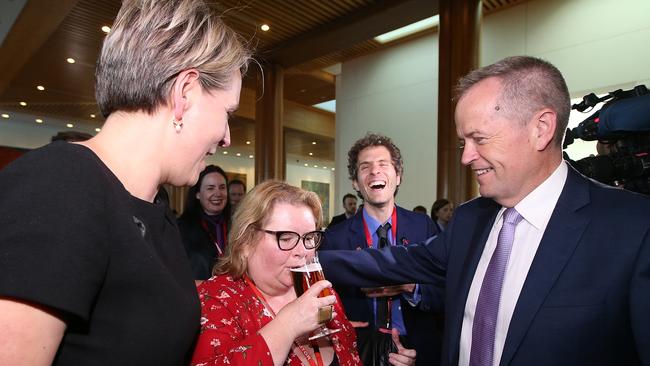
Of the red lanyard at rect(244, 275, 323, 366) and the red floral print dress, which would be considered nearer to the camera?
the red floral print dress

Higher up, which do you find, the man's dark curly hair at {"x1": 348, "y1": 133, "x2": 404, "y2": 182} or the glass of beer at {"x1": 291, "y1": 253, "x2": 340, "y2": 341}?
the man's dark curly hair at {"x1": 348, "y1": 133, "x2": 404, "y2": 182}

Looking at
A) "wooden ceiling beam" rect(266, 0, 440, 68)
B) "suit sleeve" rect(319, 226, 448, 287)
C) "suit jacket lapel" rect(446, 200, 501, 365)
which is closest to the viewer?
"suit jacket lapel" rect(446, 200, 501, 365)

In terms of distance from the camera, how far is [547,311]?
4.14ft

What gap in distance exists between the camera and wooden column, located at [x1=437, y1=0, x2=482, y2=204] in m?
6.70

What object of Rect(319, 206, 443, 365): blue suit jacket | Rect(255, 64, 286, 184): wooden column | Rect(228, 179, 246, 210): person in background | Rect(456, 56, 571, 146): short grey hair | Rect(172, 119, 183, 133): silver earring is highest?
Rect(255, 64, 286, 184): wooden column

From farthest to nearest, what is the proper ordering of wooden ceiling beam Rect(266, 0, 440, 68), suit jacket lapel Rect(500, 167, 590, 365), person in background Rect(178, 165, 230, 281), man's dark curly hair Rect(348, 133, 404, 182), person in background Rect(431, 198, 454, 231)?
wooden ceiling beam Rect(266, 0, 440, 68), person in background Rect(431, 198, 454, 231), person in background Rect(178, 165, 230, 281), man's dark curly hair Rect(348, 133, 404, 182), suit jacket lapel Rect(500, 167, 590, 365)

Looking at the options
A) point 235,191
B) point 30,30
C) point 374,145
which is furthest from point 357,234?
point 30,30

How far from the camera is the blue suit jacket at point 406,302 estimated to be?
7.69 feet

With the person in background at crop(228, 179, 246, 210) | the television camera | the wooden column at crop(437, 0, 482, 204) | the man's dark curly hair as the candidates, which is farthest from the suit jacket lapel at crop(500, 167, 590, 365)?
the wooden column at crop(437, 0, 482, 204)

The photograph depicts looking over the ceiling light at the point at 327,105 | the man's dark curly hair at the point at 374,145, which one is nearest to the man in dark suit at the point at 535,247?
the man's dark curly hair at the point at 374,145

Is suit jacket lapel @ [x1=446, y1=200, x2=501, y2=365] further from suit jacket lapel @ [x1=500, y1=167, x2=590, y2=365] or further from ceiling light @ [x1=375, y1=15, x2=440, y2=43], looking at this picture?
ceiling light @ [x1=375, y1=15, x2=440, y2=43]

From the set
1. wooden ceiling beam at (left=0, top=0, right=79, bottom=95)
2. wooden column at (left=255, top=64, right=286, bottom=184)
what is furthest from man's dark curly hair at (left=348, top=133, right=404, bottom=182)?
wooden column at (left=255, top=64, right=286, bottom=184)

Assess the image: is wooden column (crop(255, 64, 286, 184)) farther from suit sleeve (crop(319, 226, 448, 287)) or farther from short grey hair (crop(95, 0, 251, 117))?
short grey hair (crop(95, 0, 251, 117))

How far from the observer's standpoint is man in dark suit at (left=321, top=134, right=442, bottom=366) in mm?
2283
